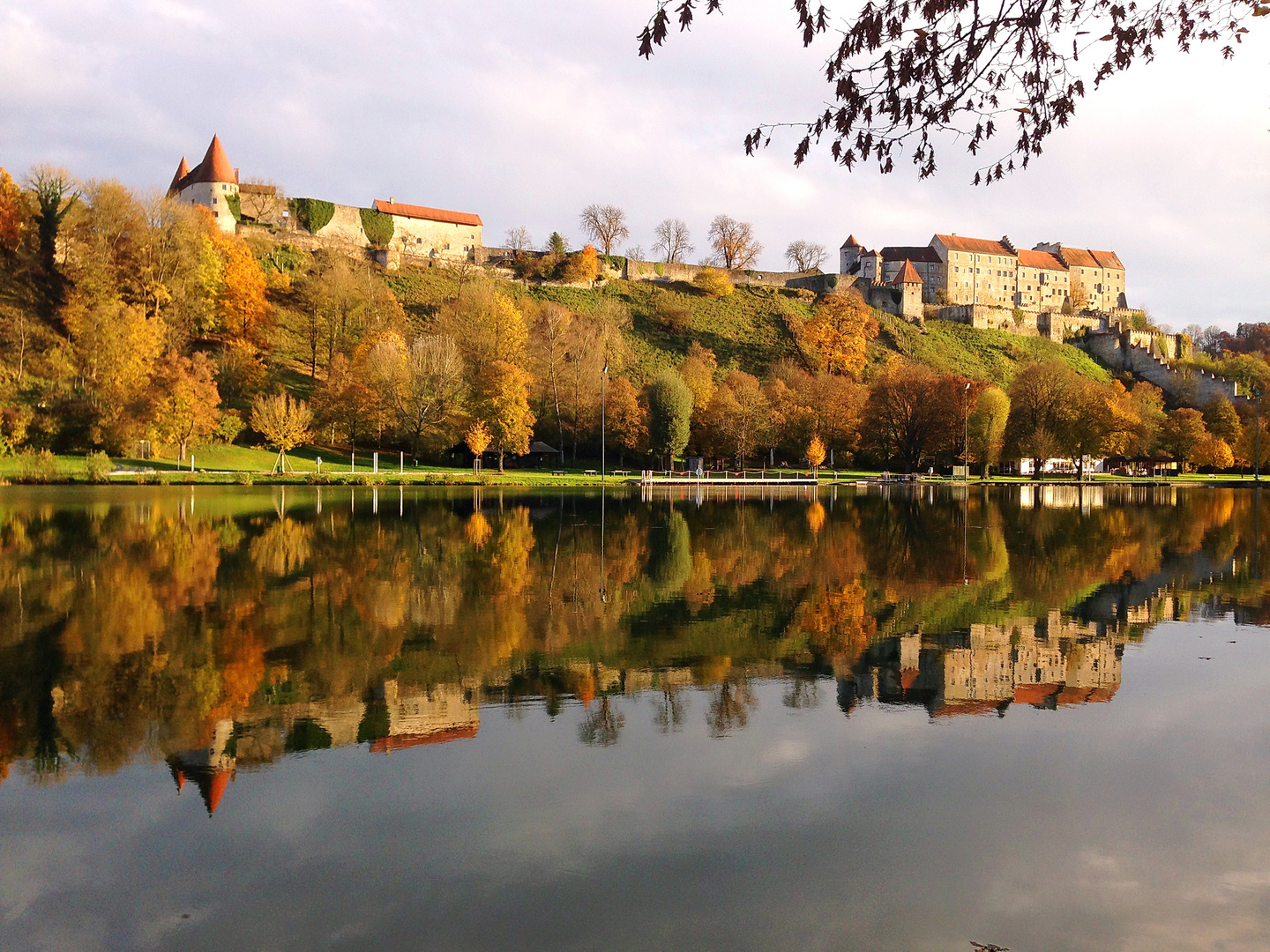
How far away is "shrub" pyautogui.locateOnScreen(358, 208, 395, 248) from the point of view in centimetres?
9900

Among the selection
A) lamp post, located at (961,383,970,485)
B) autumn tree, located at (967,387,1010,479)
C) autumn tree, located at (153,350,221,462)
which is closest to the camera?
autumn tree, located at (153,350,221,462)

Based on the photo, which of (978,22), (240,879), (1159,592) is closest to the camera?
(240,879)

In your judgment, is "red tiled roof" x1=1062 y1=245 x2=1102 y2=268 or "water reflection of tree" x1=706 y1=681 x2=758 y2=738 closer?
"water reflection of tree" x1=706 y1=681 x2=758 y2=738

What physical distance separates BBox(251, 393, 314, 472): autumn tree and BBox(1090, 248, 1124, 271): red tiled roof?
134 meters

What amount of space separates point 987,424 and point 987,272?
70.5m

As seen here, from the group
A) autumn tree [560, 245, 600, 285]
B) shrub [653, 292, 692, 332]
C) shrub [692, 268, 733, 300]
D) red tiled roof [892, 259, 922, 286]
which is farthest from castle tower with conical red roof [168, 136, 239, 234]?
red tiled roof [892, 259, 922, 286]

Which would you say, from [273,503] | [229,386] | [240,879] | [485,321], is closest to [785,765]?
[240,879]

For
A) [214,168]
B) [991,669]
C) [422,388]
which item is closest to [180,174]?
[214,168]

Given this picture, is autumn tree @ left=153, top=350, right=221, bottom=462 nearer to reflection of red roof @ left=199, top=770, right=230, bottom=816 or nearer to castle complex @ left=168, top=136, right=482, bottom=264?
castle complex @ left=168, top=136, right=482, bottom=264

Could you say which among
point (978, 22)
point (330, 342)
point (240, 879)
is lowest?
point (240, 879)

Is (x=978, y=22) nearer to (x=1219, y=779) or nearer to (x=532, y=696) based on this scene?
(x=1219, y=779)

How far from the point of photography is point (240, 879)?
4.73 metres

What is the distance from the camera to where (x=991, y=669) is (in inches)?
364

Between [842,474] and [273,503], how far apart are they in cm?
5118
